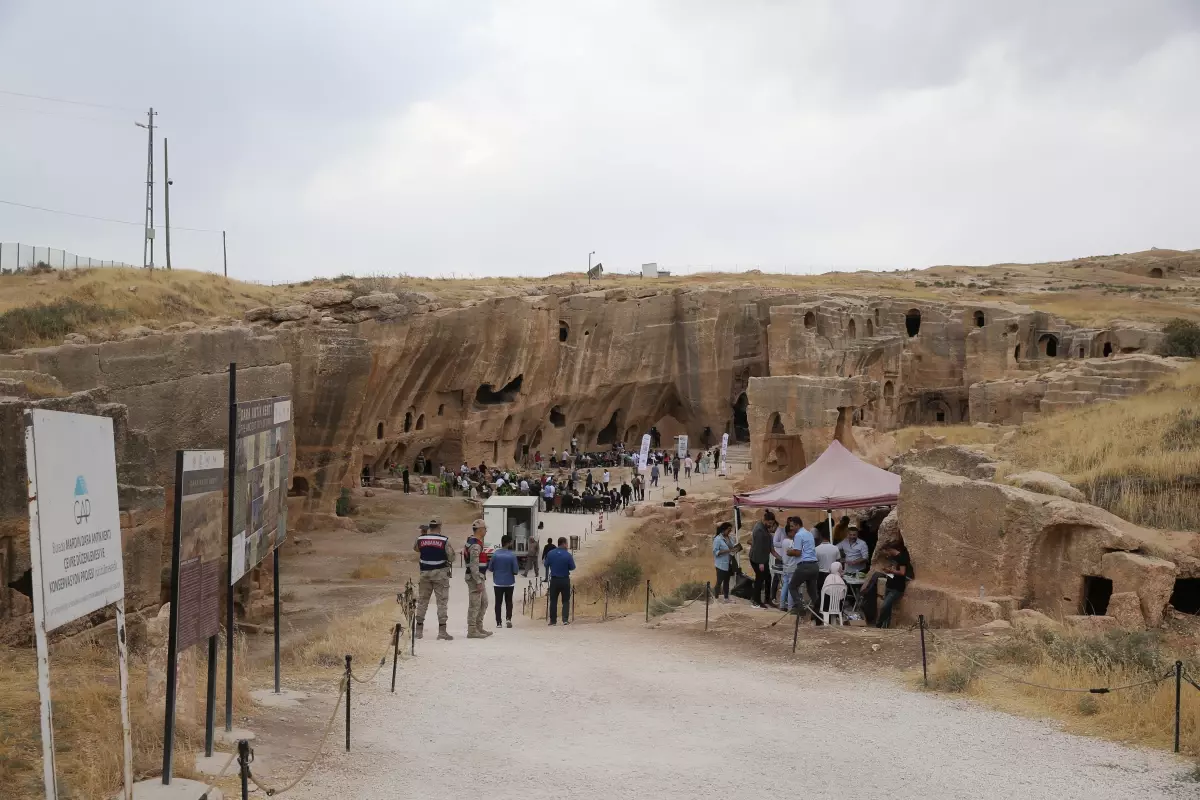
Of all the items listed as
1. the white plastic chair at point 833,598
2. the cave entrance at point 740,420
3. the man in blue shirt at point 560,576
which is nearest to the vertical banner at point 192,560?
the man in blue shirt at point 560,576

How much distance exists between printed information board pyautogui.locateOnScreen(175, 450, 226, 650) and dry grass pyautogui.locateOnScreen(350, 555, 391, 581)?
16410 mm

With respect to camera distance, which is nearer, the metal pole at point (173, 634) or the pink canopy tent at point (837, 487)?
the metal pole at point (173, 634)

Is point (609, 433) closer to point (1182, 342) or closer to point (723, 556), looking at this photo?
point (1182, 342)

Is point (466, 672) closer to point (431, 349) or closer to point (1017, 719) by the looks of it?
point (1017, 719)

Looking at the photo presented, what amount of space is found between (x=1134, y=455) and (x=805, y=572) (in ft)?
20.6

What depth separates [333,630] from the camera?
14.4 metres

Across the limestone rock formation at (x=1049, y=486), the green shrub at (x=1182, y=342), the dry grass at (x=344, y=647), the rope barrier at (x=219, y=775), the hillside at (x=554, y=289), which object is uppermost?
the hillside at (x=554, y=289)

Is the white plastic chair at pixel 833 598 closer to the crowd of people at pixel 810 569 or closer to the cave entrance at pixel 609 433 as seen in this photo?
the crowd of people at pixel 810 569

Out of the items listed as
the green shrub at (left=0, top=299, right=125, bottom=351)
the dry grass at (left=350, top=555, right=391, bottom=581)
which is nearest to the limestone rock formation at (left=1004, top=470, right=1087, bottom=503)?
the dry grass at (left=350, top=555, right=391, bottom=581)

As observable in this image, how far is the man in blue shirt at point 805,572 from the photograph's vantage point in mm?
14523

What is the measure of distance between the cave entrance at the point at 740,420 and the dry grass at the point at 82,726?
46.6 m

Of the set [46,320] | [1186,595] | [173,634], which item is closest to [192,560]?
[173,634]

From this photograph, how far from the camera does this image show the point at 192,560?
701 cm

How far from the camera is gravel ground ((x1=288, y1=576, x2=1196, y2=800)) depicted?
769 cm
